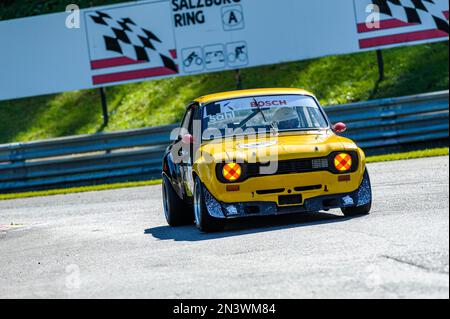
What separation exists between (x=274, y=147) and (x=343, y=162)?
0.65 meters

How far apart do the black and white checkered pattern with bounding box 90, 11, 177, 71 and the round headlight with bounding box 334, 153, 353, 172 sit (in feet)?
38.3

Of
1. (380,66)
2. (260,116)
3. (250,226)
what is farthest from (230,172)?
(380,66)

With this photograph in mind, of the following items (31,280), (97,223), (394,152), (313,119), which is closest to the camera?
(31,280)

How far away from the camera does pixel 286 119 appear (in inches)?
417

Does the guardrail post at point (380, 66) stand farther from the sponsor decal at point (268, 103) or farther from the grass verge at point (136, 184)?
the sponsor decal at point (268, 103)

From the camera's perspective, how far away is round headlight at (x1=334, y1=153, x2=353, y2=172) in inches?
378

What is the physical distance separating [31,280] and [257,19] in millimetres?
13326

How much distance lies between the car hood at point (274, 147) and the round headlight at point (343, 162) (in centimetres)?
7

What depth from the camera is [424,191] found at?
440 inches

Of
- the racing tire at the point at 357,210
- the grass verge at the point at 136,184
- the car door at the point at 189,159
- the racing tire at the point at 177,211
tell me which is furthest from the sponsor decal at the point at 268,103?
the grass verge at the point at 136,184

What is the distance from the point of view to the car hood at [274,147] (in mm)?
9508
